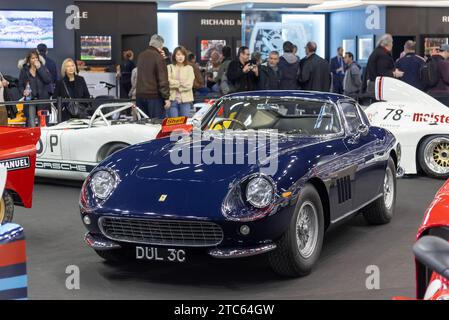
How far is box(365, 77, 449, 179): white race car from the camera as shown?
36.2ft

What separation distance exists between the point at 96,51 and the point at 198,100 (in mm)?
9412

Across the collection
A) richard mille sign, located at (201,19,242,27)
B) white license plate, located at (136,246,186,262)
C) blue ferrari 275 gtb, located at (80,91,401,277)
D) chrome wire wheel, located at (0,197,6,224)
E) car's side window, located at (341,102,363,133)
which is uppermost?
richard mille sign, located at (201,19,242,27)

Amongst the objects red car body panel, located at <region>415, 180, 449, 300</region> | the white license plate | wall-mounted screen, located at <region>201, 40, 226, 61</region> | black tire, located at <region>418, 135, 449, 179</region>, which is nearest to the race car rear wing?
black tire, located at <region>418, 135, 449, 179</region>

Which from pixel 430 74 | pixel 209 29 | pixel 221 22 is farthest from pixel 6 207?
pixel 221 22

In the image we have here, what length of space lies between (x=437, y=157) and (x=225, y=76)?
5.05 m

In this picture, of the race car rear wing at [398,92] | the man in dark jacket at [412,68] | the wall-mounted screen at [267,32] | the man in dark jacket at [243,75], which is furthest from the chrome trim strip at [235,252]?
the wall-mounted screen at [267,32]

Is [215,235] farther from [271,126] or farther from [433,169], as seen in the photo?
[433,169]

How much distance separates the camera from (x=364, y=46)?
27.5 meters

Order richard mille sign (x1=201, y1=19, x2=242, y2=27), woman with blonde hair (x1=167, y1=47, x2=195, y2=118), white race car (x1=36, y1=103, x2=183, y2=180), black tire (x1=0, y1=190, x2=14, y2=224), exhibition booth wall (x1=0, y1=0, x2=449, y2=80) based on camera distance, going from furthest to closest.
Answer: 1. richard mille sign (x1=201, y1=19, x2=242, y2=27)
2. exhibition booth wall (x1=0, y1=0, x2=449, y2=80)
3. woman with blonde hair (x1=167, y1=47, x2=195, y2=118)
4. white race car (x1=36, y1=103, x2=183, y2=180)
5. black tire (x1=0, y1=190, x2=14, y2=224)

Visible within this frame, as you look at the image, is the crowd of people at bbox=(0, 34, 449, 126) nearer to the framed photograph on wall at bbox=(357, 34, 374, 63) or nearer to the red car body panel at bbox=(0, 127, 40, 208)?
the red car body panel at bbox=(0, 127, 40, 208)

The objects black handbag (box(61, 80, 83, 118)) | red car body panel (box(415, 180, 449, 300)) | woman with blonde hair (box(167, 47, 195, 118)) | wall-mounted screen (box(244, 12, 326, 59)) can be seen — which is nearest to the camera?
red car body panel (box(415, 180, 449, 300))

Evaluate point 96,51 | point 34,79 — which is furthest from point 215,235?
point 96,51

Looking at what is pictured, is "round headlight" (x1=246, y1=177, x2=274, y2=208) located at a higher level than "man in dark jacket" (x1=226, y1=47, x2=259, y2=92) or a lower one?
lower

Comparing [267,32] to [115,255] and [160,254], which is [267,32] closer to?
[115,255]
